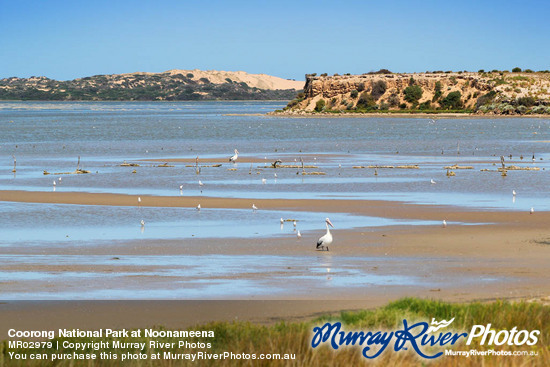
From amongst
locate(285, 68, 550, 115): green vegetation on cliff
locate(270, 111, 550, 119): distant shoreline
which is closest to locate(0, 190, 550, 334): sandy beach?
locate(270, 111, 550, 119): distant shoreline

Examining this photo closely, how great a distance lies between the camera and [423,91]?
6718 inches

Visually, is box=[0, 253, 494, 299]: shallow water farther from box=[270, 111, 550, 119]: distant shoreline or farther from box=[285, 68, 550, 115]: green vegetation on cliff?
box=[285, 68, 550, 115]: green vegetation on cliff

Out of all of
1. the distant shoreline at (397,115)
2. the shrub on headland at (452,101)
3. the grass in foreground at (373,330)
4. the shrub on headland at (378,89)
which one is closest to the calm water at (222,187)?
the grass in foreground at (373,330)

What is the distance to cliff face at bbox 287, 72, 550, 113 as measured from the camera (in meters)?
154

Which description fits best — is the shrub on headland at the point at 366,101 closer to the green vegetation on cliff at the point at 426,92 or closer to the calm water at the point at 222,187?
the green vegetation on cliff at the point at 426,92

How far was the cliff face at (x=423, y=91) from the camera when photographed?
154 meters

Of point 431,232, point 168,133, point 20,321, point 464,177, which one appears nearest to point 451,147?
point 464,177

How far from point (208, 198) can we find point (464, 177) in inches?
544

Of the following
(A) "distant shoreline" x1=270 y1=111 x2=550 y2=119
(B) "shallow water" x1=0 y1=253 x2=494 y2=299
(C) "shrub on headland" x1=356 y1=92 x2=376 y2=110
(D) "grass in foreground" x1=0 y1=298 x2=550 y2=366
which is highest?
(D) "grass in foreground" x1=0 y1=298 x2=550 y2=366

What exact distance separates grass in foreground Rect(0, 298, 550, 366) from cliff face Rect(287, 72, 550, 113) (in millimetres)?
140289

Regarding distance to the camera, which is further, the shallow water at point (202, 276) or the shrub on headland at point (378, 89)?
the shrub on headland at point (378, 89)

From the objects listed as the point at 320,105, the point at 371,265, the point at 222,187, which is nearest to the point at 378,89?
the point at 320,105

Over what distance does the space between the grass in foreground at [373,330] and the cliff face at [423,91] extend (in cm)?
14029

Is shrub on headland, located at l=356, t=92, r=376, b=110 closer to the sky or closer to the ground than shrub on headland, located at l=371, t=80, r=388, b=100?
closer to the ground
